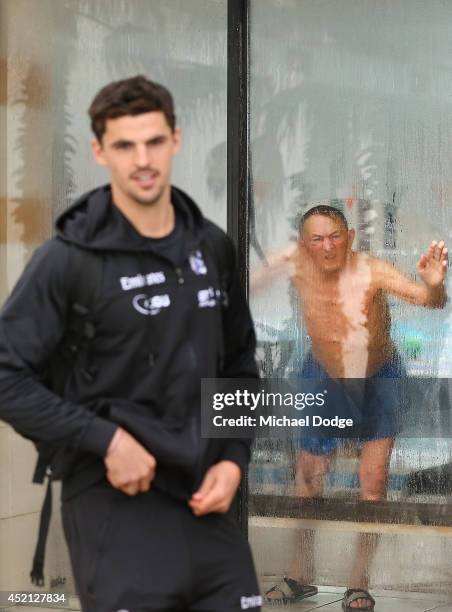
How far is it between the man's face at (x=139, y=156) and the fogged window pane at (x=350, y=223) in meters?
2.42

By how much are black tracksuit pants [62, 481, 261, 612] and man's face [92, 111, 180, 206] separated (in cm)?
71

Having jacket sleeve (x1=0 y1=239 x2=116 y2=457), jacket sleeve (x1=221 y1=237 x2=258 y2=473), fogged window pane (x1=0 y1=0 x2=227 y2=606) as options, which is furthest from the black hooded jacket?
fogged window pane (x1=0 y1=0 x2=227 y2=606)

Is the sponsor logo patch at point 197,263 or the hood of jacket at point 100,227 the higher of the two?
the hood of jacket at point 100,227

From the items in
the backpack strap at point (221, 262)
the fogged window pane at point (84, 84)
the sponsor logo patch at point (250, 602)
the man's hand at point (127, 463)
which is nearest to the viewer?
the man's hand at point (127, 463)

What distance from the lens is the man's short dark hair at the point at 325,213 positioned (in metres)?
5.45

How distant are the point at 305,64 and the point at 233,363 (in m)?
2.55

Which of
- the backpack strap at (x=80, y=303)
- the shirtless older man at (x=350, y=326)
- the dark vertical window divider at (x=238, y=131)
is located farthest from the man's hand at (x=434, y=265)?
the backpack strap at (x=80, y=303)

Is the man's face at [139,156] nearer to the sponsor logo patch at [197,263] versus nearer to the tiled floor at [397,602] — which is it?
the sponsor logo patch at [197,263]

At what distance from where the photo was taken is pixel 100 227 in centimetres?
309

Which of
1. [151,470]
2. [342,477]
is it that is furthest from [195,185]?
[151,470]

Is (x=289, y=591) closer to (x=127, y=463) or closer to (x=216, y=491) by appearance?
(x=216, y=491)

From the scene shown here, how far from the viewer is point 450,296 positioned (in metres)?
5.32

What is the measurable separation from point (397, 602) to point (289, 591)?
19.1 inches

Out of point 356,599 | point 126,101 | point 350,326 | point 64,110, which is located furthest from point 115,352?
point 64,110
